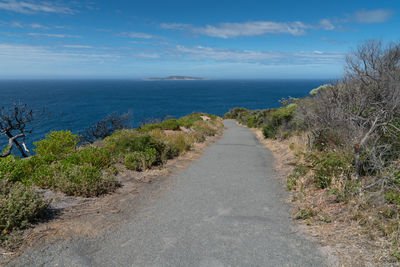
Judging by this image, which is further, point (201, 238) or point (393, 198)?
point (393, 198)

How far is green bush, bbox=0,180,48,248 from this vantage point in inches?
155

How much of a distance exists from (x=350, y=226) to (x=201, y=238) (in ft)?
8.51

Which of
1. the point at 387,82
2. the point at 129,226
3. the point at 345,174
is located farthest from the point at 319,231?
the point at 387,82

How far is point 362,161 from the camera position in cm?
589

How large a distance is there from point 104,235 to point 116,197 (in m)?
1.87

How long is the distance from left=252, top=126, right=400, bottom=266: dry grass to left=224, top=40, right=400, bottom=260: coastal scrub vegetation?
2 centimetres

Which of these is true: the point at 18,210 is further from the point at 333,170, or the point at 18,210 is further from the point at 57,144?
the point at 333,170

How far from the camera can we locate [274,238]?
4.25 m

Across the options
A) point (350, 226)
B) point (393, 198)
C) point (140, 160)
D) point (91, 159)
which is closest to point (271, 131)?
point (140, 160)

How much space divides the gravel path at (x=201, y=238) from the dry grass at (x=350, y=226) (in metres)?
0.31

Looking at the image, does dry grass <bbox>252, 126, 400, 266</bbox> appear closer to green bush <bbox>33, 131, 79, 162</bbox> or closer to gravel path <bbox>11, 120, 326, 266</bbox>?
gravel path <bbox>11, 120, 326, 266</bbox>

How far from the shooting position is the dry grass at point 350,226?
3516 mm

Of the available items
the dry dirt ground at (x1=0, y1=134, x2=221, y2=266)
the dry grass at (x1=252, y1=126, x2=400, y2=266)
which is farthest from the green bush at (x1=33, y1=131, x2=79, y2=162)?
the dry grass at (x1=252, y1=126, x2=400, y2=266)

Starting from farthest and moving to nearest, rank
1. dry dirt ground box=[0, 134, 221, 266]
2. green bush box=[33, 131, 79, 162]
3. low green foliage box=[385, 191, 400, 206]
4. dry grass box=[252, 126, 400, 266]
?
green bush box=[33, 131, 79, 162], low green foliage box=[385, 191, 400, 206], dry dirt ground box=[0, 134, 221, 266], dry grass box=[252, 126, 400, 266]
